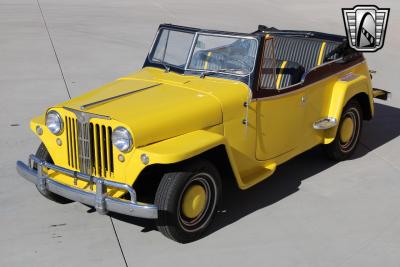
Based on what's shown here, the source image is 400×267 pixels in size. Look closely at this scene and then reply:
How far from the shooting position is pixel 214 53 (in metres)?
5.94

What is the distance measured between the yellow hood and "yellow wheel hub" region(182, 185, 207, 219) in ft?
1.56

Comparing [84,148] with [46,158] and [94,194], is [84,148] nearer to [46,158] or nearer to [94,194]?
[94,194]

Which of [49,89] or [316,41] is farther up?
[316,41]

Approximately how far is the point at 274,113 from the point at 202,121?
3.11 feet

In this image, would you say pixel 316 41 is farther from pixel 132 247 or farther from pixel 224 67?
pixel 132 247

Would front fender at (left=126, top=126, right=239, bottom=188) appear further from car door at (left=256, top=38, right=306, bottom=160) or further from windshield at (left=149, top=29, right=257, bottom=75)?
windshield at (left=149, top=29, right=257, bottom=75)

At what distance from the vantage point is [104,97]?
5.54 meters

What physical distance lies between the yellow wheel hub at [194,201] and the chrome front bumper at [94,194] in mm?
382

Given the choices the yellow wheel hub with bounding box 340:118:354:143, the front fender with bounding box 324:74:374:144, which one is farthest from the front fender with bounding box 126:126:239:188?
the yellow wheel hub with bounding box 340:118:354:143

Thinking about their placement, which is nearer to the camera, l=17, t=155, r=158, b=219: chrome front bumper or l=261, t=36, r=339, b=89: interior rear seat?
l=17, t=155, r=158, b=219: chrome front bumper

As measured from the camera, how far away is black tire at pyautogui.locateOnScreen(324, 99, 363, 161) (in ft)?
22.8

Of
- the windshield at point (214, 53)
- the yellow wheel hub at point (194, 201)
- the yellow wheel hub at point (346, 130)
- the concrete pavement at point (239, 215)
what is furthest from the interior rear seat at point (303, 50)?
the yellow wheel hub at point (194, 201)

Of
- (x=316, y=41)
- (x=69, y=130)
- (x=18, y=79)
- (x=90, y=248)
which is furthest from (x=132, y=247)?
(x=18, y=79)

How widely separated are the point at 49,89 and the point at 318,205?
4961 mm
